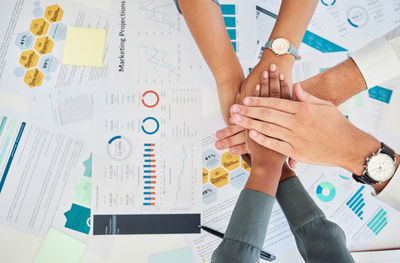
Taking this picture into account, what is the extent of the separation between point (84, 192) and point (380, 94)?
2.94ft

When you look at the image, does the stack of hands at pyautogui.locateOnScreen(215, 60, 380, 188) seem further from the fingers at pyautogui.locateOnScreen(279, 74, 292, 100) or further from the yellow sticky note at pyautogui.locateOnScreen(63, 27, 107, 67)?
the yellow sticky note at pyautogui.locateOnScreen(63, 27, 107, 67)

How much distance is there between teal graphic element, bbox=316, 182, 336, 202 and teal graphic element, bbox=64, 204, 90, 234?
652 mm

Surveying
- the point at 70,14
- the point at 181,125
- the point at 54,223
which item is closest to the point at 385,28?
the point at 181,125

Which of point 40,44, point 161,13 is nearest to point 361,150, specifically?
point 161,13

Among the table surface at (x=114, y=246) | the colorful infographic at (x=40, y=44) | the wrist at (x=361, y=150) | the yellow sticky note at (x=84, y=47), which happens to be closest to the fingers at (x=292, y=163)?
the wrist at (x=361, y=150)

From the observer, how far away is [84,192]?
93cm

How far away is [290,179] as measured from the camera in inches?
32.9

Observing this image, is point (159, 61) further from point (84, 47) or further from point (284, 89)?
point (284, 89)

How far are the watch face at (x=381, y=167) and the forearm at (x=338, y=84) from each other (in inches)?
8.1

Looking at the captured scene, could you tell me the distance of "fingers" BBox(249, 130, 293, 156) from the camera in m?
0.82

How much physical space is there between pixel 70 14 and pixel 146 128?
409mm

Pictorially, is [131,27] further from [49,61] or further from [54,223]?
[54,223]

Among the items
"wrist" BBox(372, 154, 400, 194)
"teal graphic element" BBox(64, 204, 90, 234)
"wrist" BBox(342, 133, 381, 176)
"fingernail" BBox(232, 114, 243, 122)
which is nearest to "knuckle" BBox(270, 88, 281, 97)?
"fingernail" BBox(232, 114, 243, 122)

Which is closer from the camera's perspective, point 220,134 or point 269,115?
point 269,115
